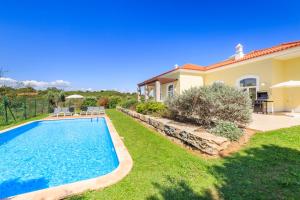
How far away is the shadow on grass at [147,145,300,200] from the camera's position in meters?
3.04

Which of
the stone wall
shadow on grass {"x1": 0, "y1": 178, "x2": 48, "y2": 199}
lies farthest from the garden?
shadow on grass {"x1": 0, "y1": 178, "x2": 48, "y2": 199}

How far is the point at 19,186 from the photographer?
4.50 m

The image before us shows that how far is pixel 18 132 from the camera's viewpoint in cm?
1151

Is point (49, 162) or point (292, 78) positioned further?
point (292, 78)

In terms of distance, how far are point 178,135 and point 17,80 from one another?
3244cm

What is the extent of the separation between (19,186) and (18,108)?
13790mm

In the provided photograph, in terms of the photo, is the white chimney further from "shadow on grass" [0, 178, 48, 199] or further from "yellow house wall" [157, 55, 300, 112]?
"shadow on grass" [0, 178, 48, 199]

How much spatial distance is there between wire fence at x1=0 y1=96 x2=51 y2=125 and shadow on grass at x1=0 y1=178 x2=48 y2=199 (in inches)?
456

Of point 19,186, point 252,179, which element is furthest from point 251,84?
point 19,186

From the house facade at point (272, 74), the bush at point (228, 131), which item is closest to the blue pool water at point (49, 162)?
the bush at point (228, 131)

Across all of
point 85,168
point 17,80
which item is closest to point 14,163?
point 85,168

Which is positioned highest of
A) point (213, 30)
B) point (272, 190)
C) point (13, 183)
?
point (213, 30)

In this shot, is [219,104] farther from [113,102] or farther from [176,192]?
[113,102]

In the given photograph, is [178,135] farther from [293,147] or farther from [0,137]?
[0,137]
